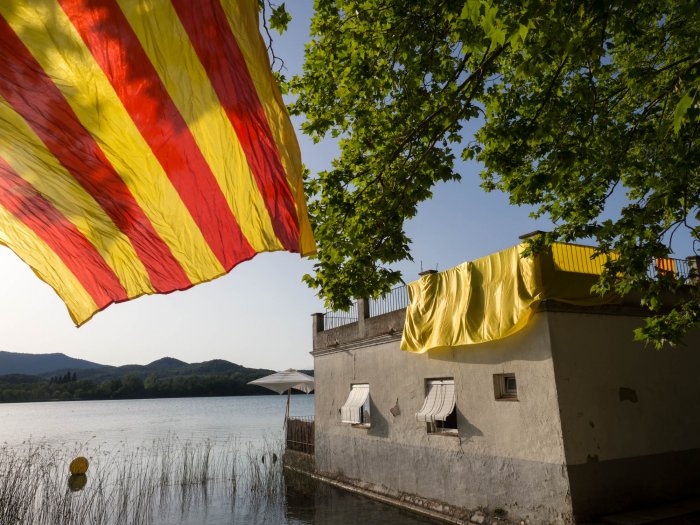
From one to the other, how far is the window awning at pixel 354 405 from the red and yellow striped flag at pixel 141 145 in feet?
45.0

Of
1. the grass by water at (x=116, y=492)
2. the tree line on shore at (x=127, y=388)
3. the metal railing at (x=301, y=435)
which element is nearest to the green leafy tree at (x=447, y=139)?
the grass by water at (x=116, y=492)

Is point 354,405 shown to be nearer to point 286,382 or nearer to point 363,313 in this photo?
point 363,313

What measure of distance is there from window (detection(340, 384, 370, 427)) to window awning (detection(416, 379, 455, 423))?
298 cm

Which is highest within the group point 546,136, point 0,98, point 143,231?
point 546,136

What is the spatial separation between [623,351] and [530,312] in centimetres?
249

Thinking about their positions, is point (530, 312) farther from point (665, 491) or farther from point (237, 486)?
point (237, 486)

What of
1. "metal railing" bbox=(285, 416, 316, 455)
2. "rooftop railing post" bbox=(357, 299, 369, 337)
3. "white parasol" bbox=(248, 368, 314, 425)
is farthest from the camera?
"white parasol" bbox=(248, 368, 314, 425)

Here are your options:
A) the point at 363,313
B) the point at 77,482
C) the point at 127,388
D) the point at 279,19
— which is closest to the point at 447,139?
the point at 279,19

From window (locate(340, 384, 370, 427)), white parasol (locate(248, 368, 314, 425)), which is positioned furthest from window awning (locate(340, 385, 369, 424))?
white parasol (locate(248, 368, 314, 425))

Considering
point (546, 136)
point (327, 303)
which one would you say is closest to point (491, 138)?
point (546, 136)

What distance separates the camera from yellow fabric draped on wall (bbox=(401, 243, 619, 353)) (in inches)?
416

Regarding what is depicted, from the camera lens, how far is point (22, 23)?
241cm

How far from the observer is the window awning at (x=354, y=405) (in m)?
16.2

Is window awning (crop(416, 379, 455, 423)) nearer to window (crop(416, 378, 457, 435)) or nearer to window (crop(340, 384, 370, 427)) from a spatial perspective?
window (crop(416, 378, 457, 435))
